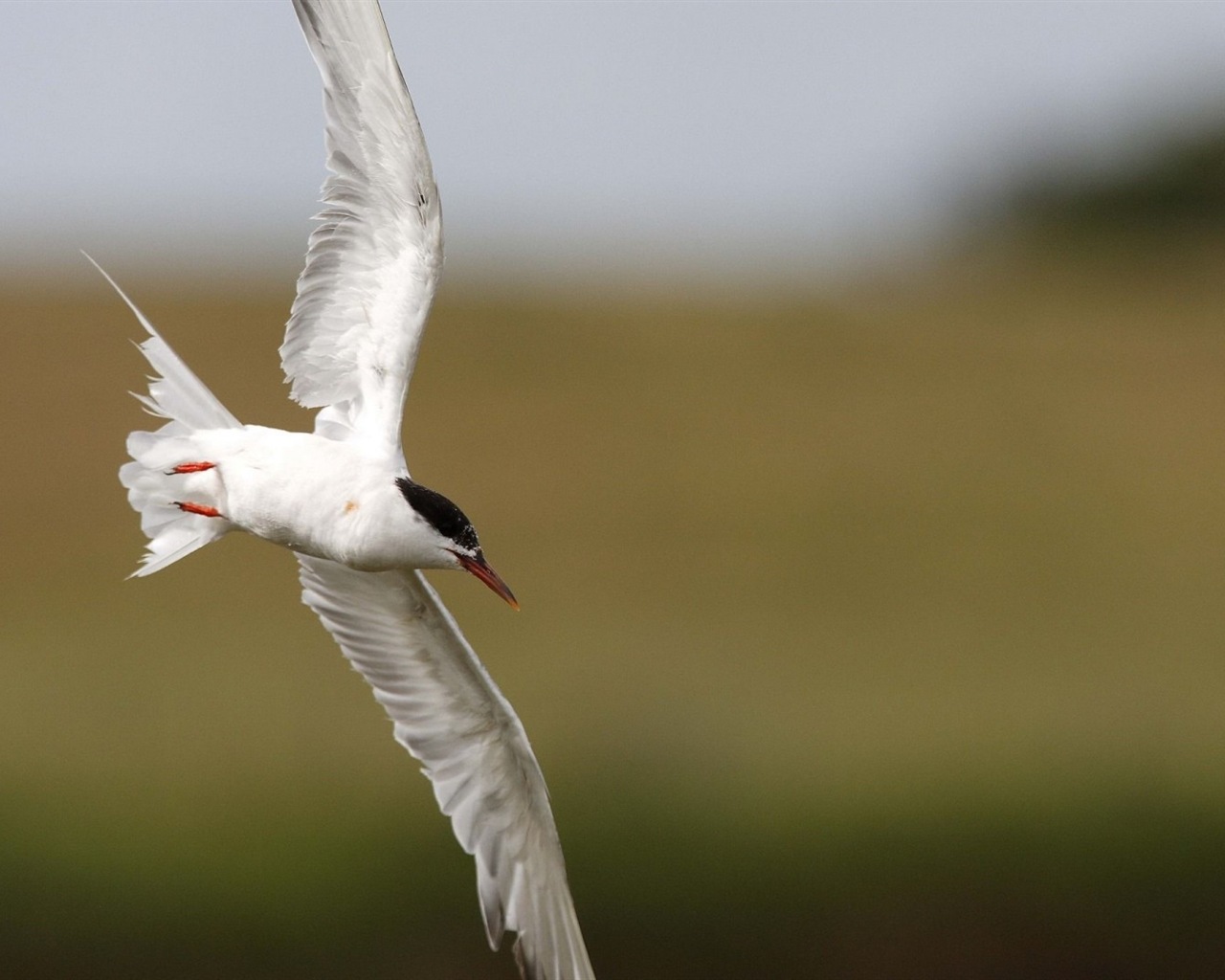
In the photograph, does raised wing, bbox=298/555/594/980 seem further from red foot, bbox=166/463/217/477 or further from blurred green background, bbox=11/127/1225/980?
blurred green background, bbox=11/127/1225/980

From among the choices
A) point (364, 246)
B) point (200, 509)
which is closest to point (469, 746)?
point (200, 509)

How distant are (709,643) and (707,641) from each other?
0.23 ft

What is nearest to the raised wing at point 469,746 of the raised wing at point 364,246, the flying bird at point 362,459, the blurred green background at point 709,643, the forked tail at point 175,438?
the flying bird at point 362,459

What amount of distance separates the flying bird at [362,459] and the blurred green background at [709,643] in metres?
4.16

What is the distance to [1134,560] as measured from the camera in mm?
17359

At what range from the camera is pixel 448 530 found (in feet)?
14.6

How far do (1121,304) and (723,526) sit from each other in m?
7.12

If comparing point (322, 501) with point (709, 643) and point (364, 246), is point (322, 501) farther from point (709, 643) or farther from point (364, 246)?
point (709, 643)

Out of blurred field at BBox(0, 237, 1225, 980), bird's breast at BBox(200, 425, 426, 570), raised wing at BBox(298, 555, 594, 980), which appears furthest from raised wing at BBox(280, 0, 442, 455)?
blurred field at BBox(0, 237, 1225, 980)

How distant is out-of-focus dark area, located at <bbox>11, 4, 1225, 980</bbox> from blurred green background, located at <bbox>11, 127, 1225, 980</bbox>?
3cm

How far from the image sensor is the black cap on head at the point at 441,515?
4434 mm

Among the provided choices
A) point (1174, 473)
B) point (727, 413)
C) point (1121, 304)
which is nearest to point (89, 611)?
point (727, 413)

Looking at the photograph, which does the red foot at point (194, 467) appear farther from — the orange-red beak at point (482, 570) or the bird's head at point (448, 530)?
the orange-red beak at point (482, 570)

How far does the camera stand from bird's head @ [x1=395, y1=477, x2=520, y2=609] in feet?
14.6
